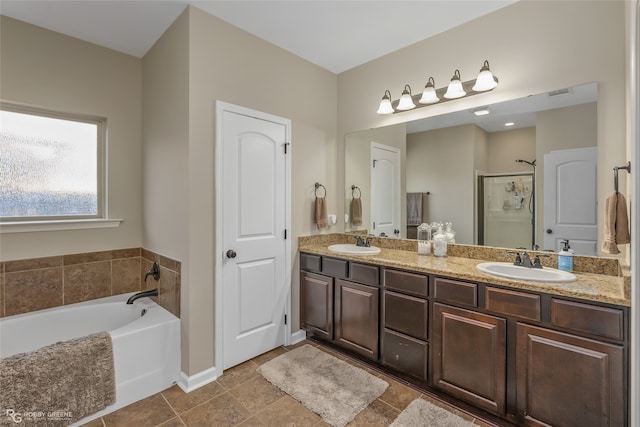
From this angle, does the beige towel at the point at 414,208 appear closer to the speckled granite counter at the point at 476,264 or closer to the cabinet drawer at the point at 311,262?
the speckled granite counter at the point at 476,264

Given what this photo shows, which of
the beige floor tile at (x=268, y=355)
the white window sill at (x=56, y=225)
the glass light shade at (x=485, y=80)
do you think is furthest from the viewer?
the beige floor tile at (x=268, y=355)

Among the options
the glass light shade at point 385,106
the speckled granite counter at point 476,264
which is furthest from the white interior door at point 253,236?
the glass light shade at point 385,106

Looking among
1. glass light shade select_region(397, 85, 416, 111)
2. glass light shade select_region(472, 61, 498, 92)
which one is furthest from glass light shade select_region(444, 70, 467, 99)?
glass light shade select_region(397, 85, 416, 111)

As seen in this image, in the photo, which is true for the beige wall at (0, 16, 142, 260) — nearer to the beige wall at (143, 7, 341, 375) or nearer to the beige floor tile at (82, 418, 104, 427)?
the beige wall at (143, 7, 341, 375)

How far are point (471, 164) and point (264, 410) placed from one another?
238cm

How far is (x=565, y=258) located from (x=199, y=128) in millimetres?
2625

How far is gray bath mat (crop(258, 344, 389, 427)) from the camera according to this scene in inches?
74.8

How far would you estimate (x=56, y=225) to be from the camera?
2.44 meters

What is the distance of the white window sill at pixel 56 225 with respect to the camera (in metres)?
2.24

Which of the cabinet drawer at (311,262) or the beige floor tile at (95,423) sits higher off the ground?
the cabinet drawer at (311,262)

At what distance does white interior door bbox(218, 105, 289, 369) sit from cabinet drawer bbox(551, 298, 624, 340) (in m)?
2.01

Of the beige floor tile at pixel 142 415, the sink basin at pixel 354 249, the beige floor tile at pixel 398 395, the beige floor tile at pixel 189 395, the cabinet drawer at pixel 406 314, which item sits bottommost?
the beige floor tile at pixel 142 415

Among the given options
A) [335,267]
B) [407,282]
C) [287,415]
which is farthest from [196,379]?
[407,282]

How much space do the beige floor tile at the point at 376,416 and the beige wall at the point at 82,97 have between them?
2.52 meters
